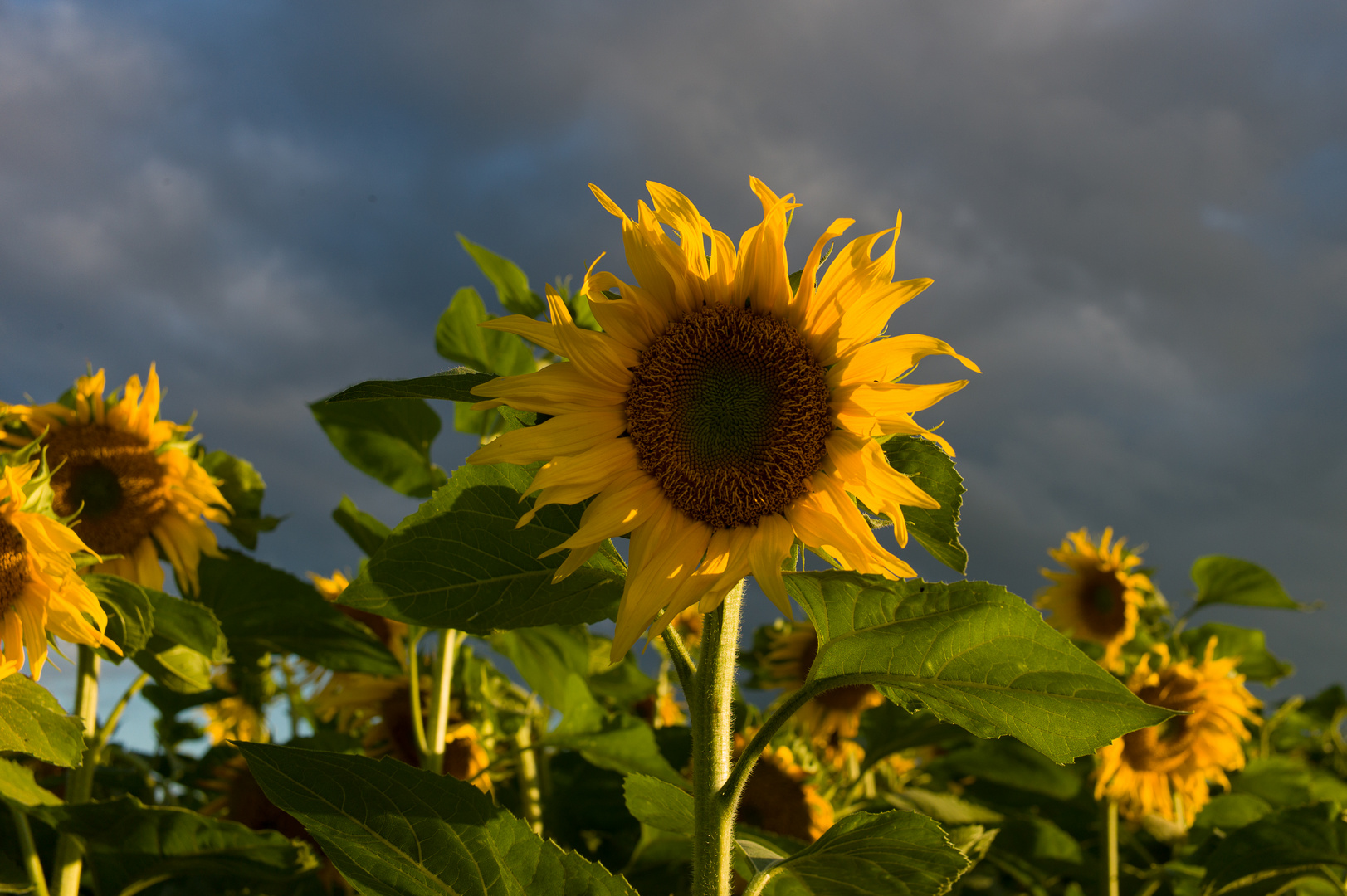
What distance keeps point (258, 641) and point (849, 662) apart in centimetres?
203

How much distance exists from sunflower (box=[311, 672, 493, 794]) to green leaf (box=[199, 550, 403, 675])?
479mm

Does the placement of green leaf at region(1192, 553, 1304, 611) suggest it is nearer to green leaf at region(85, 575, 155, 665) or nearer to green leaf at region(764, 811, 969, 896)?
green leaf at region(764, 811, 969, 896)

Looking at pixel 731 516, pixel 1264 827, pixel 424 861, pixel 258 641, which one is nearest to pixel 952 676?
pixel 731 516

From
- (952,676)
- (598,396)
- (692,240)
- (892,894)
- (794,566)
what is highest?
(692,240)

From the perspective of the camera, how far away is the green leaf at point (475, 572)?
1.52 metres

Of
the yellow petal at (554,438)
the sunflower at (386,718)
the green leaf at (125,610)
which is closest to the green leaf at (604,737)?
the sunflower at (386,718)

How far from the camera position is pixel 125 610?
2.21m

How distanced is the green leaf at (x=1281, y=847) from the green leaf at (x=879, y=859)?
5.94 ft

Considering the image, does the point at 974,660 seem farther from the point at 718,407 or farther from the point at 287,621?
the point at 287,621

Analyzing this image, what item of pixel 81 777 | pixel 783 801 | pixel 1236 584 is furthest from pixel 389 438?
pixel 1236 584

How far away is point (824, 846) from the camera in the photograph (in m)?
1.44

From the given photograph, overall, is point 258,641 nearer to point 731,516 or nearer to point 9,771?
point 9,771

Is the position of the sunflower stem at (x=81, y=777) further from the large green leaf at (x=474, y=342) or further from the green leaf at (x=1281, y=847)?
the green leaf at (x=1281, y=847)

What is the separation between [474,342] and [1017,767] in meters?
A: 2.61
